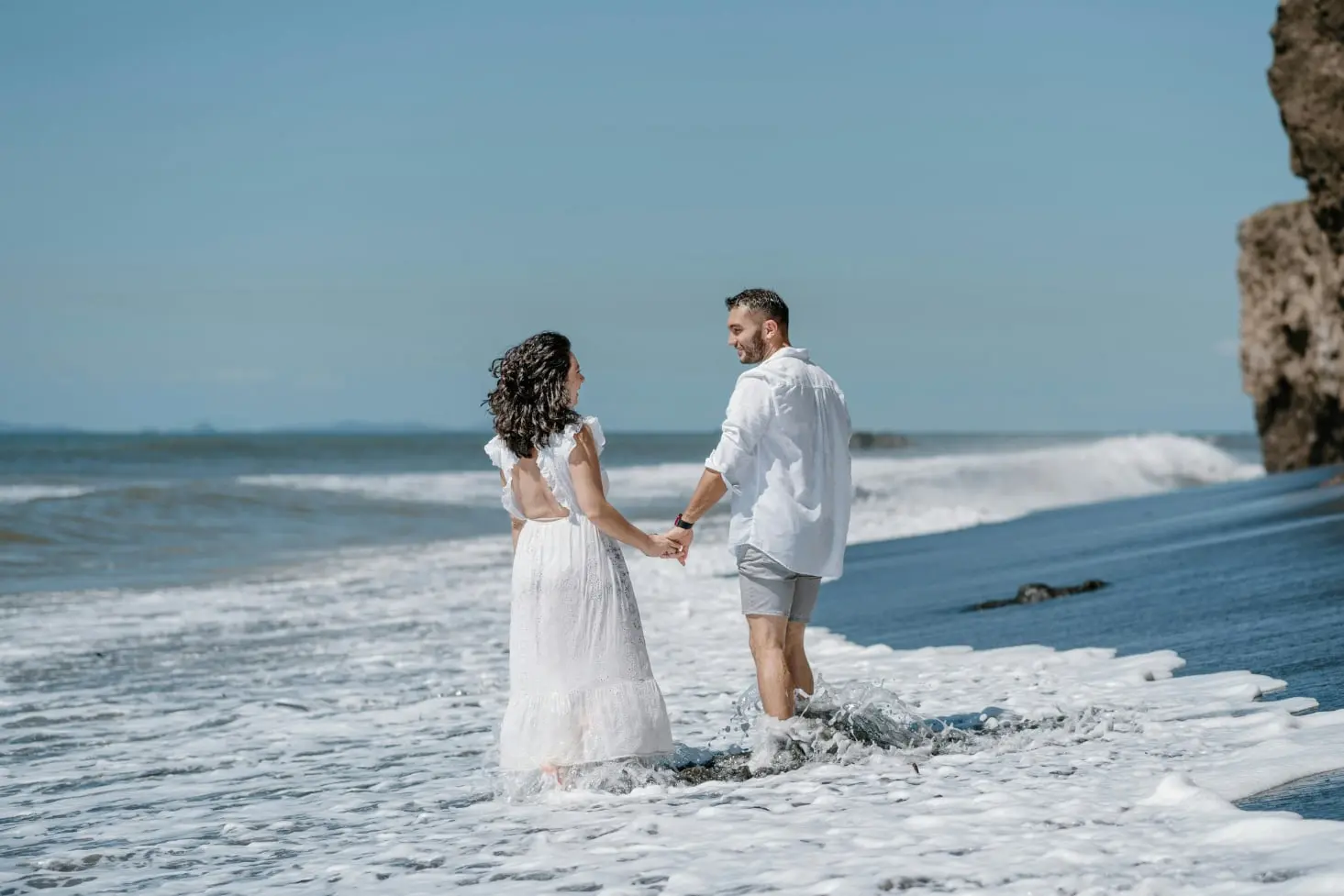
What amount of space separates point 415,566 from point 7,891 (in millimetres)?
14146

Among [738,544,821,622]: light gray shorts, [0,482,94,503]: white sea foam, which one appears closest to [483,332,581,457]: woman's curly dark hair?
[738,544,821,622]: light gray shorts

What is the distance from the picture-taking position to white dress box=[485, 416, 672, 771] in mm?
5676

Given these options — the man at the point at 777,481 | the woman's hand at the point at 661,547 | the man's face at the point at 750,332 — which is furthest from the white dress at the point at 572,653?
the man's face at the point at 750,332

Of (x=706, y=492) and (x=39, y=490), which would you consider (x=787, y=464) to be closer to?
(x=706, y=492)

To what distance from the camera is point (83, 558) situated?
1997cm

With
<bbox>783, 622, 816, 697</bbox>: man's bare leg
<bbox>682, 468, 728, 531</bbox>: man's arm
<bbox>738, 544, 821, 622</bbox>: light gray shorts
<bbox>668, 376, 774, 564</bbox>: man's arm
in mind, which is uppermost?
<bbox>668, 376, 774, 564</bbox>: man's arm

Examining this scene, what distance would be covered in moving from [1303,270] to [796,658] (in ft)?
69.8

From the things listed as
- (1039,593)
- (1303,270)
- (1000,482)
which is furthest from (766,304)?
(1000,482)

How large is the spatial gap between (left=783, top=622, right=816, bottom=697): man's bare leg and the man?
1cm

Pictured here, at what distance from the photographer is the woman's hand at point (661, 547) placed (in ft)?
19.2

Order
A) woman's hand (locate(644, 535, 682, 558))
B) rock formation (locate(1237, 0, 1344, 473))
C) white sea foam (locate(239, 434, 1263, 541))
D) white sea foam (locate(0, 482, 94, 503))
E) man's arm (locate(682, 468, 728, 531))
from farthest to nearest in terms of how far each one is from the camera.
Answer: white sea foam (locate(0, 482, 94, 503)), white sea foam (locate(239, 434, 1263, 541)), rock formation (locate(1237, 0, 1344, 473)), woman's hand (locate(644, 535, 682, 558)), man's arm (locate(682, 468, 728, 531))

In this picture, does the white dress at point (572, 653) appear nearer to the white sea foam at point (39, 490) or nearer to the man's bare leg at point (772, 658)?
the man's bare leg at point (772, 658)

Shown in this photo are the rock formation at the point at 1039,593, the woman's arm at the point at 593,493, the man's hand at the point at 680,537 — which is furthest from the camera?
the rock formation at the point at 1039,593

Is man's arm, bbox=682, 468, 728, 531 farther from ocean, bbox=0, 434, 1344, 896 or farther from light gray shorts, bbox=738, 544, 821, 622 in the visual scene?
ocean, bbox=0, 434, 1344, 896
